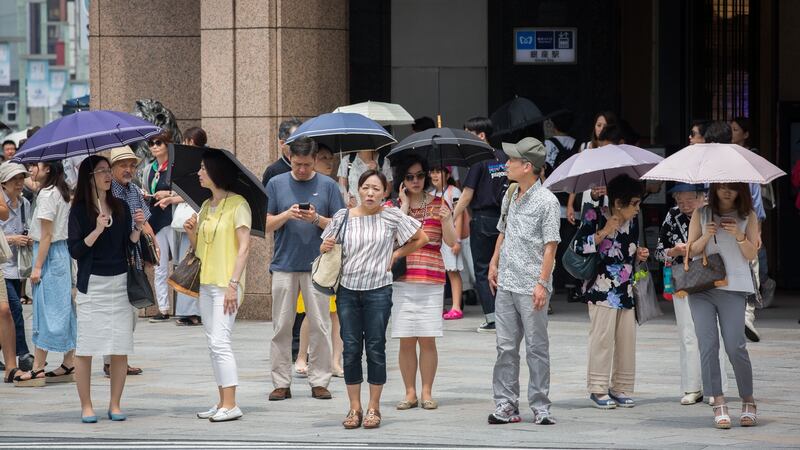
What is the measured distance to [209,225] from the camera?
10.3 m

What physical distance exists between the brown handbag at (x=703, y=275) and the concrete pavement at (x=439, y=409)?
33.9 inches

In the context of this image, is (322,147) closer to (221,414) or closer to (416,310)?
(416,310)

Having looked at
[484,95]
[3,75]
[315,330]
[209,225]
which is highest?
[3,75]

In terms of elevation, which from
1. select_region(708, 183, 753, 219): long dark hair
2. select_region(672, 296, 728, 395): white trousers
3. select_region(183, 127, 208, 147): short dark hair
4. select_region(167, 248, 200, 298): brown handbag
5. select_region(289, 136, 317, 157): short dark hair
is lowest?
select_region(672, 296, 728, 395): white trousers

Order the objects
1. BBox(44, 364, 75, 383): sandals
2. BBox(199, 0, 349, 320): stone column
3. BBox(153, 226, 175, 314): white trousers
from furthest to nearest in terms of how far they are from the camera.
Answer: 1. BBox(153, 226, 175, 314): white trousers
2. BBox(199, 0, 349, 320): stone column
3. BBox(44, 364, 75, 383): sandals

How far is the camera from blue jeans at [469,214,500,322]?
49.8 feet

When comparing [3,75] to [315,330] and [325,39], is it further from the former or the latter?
[315,330]

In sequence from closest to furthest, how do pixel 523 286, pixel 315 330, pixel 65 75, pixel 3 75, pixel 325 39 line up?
pixel 523 286
pixel 315 330
pixel 325 39
pixel 3 75
pixel 65 75

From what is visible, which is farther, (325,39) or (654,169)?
(325,39)

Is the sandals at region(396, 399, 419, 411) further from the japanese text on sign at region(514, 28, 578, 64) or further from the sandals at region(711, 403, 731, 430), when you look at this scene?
the japanese text on sign at region(514, 28, 578, 64)

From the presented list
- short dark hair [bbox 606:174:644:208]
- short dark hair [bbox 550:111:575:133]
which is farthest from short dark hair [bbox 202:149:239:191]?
short dark hair [bbox 550:111:575:133]

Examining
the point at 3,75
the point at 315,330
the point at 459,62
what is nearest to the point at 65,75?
the point at 3,75

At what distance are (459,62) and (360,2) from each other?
58.9 inches

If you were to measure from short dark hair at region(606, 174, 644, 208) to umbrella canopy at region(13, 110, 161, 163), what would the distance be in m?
3.10
